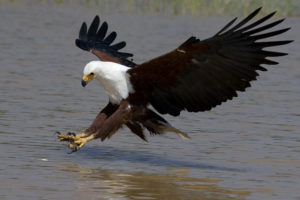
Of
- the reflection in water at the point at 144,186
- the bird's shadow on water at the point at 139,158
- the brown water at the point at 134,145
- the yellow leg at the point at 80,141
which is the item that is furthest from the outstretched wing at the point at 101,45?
the reflection in water at the point at 144,186

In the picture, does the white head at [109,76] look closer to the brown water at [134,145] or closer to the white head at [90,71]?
the white head at [90,71]

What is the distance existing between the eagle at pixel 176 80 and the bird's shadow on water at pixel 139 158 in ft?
0.67

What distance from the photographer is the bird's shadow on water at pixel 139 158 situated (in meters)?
7.56

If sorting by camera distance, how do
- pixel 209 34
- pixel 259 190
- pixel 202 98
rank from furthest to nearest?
pixel 209 34, pixel 202 98, pixel 259 190

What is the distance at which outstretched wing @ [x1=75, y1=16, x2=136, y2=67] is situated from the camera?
27.8 ft

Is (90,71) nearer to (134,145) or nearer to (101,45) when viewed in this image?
(134,145)

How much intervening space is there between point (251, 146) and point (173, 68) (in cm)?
144

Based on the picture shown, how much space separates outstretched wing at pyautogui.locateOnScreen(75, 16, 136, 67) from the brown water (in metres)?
0.74

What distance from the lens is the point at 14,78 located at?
11609 mm

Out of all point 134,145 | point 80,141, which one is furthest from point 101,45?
point 80,141

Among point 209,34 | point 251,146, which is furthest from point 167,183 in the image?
point 209,34

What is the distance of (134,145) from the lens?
837cm

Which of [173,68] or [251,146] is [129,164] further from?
[251,146]

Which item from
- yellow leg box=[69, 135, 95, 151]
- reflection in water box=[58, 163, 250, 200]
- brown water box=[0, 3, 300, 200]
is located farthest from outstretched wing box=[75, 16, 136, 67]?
reflection in water box=[58, 163, 250, 200]
